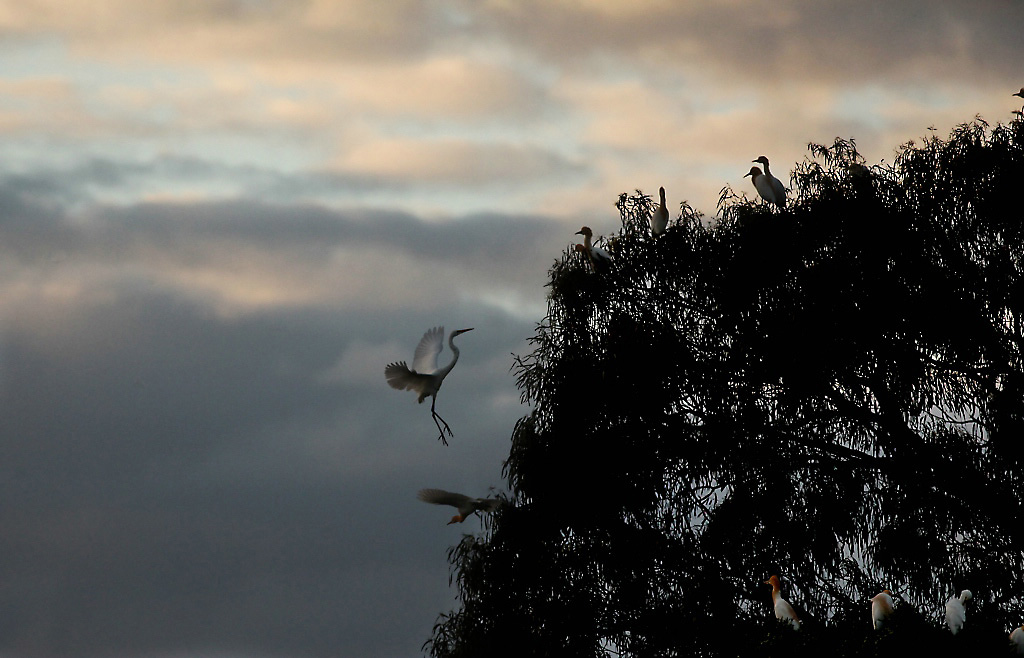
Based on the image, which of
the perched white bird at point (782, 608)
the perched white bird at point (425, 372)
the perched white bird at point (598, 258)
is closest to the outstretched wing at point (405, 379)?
the perched white bird at point (425, 372)

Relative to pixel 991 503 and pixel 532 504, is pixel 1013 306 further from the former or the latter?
pixel 532 504

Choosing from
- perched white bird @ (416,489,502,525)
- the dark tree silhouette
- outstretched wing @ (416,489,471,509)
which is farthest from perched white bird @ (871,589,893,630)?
outstretched wing @ (416,489,471,509)

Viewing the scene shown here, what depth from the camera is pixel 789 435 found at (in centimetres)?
1472

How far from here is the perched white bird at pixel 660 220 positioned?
16.0 meters

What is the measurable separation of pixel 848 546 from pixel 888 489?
30.3 inches

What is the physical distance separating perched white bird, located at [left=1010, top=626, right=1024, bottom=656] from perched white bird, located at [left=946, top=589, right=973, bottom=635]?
0.45 metres

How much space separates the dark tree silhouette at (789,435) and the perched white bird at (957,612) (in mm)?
309

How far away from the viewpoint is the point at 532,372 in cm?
1595

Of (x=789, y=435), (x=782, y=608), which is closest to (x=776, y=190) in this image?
(x=789, y=435)

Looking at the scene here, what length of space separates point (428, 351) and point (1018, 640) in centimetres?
851

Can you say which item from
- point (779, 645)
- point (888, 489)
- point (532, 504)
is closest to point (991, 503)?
point (888, 489)

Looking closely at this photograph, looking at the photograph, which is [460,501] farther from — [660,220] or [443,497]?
[660,220]

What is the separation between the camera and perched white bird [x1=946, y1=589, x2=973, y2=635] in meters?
12.7

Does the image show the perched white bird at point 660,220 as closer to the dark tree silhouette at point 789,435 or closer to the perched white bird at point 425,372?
the dark tree silhouette at point 789,435
